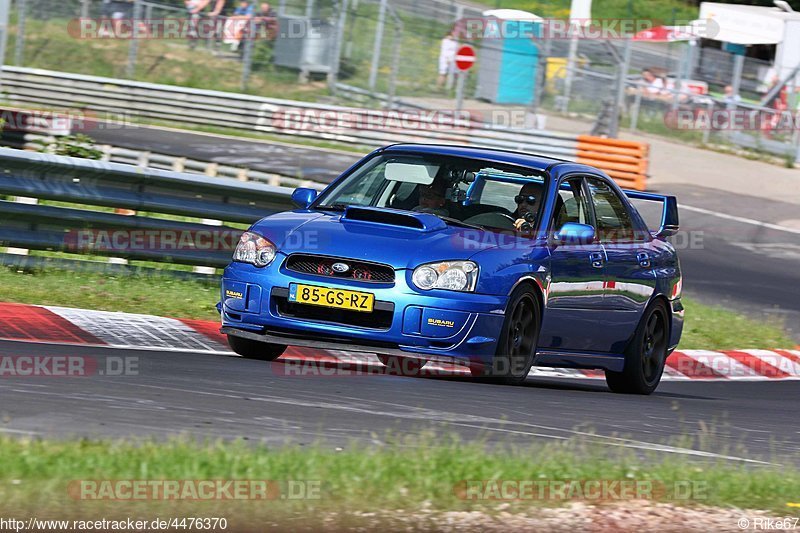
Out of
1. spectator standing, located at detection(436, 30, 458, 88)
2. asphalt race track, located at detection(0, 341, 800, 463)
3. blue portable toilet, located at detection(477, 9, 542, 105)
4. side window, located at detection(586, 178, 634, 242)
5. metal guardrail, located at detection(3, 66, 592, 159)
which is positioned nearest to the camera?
asphalt race track, located at detection(0, 341, 800, 463)

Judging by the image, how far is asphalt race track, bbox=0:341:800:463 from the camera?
5922 mm

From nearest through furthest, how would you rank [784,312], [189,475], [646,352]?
[189,475], [646,352], [784,312]

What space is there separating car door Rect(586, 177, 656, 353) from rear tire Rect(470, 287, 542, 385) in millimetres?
995

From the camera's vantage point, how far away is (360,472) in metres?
5.09

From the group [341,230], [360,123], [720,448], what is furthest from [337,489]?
[360,123]

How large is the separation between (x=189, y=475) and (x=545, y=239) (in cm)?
447

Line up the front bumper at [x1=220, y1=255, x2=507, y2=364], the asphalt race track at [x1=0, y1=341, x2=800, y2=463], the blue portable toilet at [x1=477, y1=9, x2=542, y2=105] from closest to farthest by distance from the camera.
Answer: the asphalt race track at [x1=0, y1=341, x2=800, y2=463] → the front bumper at [x1=220, y1=255, x2=507, y2=364] → the blue portable toilet at [x1=477, y1=9, x2=542, y2=105]

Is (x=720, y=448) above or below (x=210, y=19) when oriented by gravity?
below

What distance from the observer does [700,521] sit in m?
5.00

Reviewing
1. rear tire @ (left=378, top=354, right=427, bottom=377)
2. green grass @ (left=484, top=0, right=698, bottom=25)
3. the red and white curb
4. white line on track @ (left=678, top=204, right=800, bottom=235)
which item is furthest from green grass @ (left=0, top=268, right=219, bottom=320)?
green grass @ (left=484, top=0, right=698, bottom=25)

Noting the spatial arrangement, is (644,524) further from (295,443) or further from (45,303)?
(45,303)

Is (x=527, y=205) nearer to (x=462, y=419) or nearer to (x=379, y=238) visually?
(x=379, y=238)

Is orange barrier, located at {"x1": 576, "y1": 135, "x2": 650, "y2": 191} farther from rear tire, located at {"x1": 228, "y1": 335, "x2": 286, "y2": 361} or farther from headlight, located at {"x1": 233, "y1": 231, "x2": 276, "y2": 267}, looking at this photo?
headlight, located at {"x1": 233, "y1": 231, "x2": 276, "y2": 267}

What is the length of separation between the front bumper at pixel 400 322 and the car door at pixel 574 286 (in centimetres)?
76
